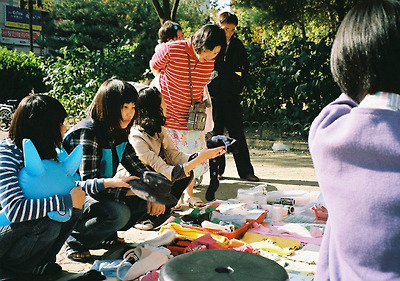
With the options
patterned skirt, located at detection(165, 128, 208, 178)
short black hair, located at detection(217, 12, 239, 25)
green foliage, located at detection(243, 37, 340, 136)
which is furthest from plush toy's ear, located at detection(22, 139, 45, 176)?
green foliage, located at detection(243, 37, 340, 136)

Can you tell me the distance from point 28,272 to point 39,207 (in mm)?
464

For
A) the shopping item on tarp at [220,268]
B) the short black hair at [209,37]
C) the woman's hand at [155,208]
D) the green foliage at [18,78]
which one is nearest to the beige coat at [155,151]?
the woman's hand at [155,208]

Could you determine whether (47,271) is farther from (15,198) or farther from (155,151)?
(155,151)

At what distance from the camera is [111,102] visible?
3082 mm

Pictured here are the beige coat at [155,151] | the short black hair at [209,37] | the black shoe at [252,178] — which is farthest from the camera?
the black shoe at [252,178]

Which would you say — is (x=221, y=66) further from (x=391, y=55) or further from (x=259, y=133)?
(x=391, y=55)

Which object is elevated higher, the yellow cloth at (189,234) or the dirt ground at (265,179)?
the yellow cloth at (189,234)

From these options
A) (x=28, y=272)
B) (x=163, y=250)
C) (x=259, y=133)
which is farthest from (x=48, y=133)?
(x=259, y=133)

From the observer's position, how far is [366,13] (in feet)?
3.84

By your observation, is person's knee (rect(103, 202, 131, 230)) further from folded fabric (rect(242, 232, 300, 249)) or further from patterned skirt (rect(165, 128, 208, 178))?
patterned skirt (rect(165, 128, 208, 178))

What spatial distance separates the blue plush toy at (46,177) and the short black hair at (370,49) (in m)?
1.72

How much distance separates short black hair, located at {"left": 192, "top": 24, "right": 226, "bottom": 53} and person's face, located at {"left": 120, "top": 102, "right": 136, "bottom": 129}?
1.11 m

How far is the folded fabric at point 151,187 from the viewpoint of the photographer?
3.00 metres

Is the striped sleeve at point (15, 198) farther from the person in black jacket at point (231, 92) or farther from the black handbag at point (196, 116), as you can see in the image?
the person in black jacket at point (231, 92)
